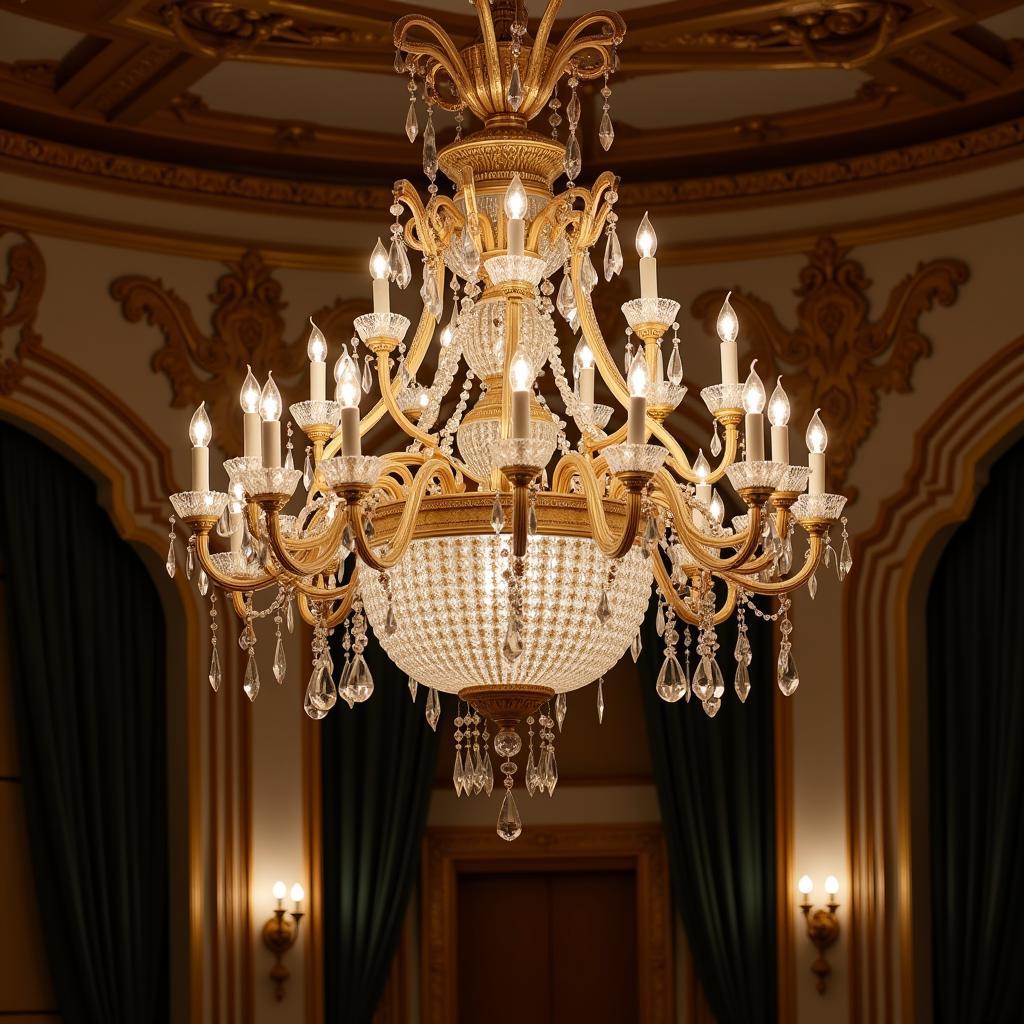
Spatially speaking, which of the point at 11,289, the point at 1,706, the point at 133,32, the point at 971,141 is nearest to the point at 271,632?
the point at 1,706

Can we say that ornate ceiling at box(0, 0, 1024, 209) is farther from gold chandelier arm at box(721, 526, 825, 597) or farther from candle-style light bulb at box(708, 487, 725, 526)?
gold chandelier arm at box(721, 526, 825, 597)

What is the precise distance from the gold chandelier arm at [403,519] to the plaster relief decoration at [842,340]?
10.3 feet

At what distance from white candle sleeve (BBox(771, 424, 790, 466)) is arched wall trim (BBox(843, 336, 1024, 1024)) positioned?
121 inches

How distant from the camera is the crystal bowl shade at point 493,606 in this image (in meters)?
3.42

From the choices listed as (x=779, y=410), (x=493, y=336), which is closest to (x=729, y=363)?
(x=779, y=410)

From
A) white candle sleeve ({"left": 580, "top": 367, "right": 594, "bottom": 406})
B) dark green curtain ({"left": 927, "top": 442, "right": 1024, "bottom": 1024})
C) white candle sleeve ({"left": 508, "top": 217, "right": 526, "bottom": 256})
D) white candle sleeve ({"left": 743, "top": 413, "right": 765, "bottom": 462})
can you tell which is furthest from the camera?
dark green curtain ({"left": 927, "top": 442, "right": 1024, "bottom": 1024})

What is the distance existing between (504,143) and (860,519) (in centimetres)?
329

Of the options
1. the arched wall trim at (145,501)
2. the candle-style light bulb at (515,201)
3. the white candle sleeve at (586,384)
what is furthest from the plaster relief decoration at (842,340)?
the candle-style light bulb at (515,201)

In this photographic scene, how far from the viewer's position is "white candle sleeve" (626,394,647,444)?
10.0ft

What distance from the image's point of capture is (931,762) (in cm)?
652

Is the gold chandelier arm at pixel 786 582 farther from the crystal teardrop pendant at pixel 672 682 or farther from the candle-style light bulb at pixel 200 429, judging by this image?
the candle-style light bulb at pixel 200 429

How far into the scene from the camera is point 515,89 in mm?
3633

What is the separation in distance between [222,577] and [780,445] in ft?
3.69

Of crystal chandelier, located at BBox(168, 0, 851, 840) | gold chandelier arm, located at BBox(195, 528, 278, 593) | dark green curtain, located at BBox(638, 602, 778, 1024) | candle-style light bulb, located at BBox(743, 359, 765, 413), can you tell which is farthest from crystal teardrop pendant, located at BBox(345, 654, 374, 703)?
dark green curtain, located at BBox(638, 602, 778, 1024)
